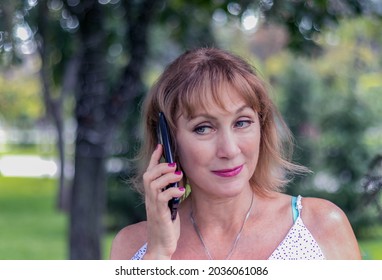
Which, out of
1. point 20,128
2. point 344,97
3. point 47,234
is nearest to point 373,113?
point 344,97

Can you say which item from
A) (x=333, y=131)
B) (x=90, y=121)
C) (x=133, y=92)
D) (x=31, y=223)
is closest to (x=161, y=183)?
(x=90, y=121)

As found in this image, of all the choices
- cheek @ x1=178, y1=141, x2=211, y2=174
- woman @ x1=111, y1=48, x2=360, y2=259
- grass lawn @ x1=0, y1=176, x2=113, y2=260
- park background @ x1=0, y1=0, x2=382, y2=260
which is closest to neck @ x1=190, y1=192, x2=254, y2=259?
woman @ x1=111, y1=48, x2=360, y2=259

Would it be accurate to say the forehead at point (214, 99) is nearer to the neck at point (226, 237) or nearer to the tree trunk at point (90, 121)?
the neck at point (226, 237)

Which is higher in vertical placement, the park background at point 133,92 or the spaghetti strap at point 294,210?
the park background at point 133,92

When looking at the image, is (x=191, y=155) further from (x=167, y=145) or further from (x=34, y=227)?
(x=34, y=227)

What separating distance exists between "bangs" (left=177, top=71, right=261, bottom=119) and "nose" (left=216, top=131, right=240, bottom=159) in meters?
0.08

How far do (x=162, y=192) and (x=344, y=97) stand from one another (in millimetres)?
10401

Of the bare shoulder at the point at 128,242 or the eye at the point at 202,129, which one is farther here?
the bare shoulder at the point at 128,242

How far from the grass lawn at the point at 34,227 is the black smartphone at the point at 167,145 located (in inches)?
204

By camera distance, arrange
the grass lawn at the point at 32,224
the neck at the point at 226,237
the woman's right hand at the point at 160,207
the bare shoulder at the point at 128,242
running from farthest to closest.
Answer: the grass lawn at the point at 32,224
the bare shoulder at the point at 128,242
the neck at the point at 226,237
the woman's right hand at the point at 160,207

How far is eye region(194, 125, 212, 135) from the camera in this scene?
6.15 ft

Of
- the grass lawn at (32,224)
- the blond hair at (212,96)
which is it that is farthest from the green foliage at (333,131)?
the blond hair at (212,96)

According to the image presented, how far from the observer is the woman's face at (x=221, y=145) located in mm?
1868

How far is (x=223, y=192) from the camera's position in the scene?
1.93 metres
